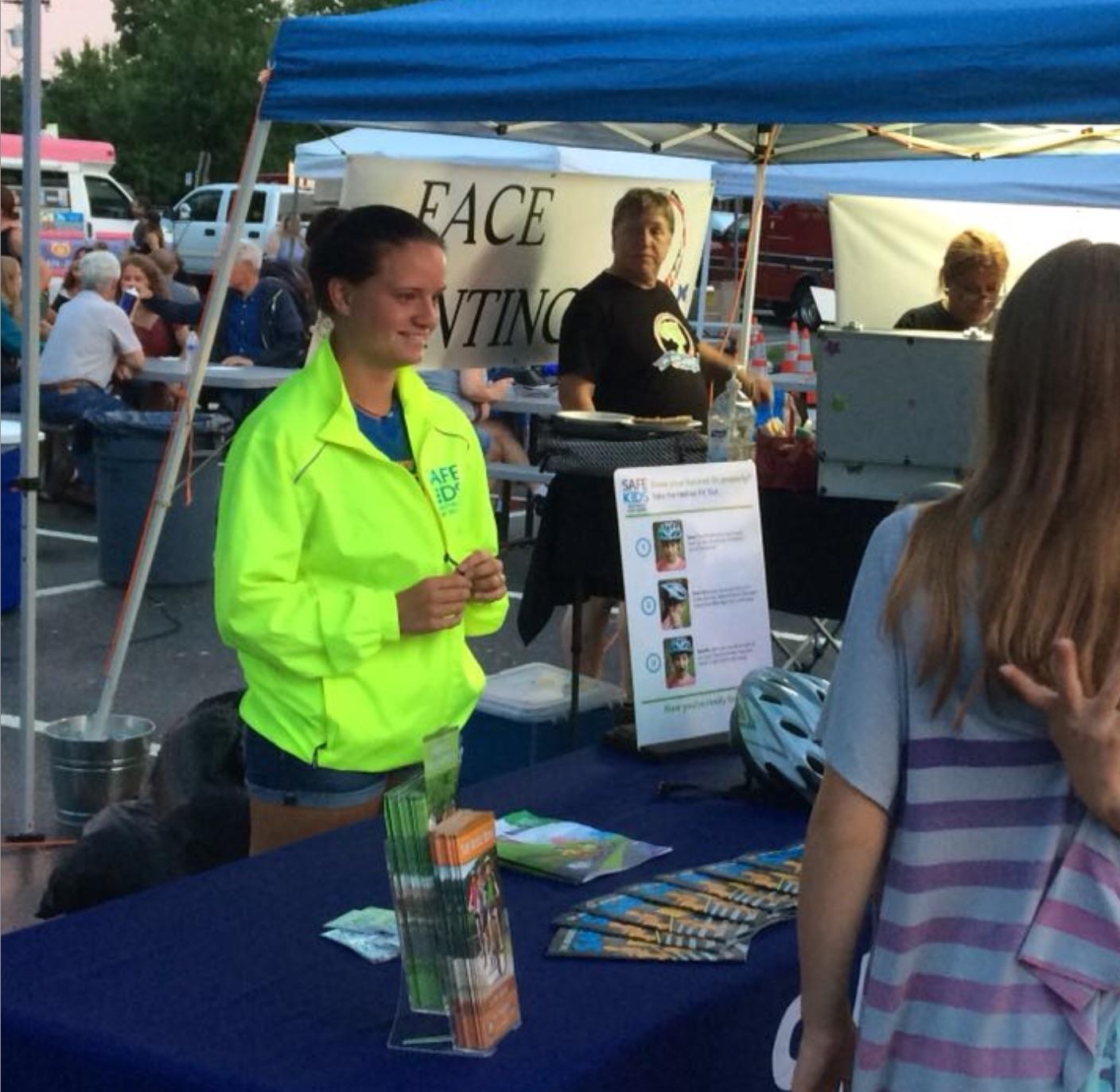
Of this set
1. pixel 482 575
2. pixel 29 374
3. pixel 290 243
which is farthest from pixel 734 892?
pixel 290 243

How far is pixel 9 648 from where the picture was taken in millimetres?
7727

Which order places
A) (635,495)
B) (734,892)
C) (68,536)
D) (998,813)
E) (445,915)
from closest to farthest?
(998,813) < (445,915) < (734,892) < (635,495) < (68,536)

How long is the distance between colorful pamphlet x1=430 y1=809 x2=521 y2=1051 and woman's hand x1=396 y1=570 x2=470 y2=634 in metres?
0.89

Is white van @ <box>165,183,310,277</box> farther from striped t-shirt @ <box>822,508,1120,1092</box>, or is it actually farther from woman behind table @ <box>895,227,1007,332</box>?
striped t-shirt @ <box>822,508,1120,1092</box>

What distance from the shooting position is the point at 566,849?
3.08 m

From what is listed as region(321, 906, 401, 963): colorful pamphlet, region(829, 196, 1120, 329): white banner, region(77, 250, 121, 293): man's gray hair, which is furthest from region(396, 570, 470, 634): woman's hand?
region(77, 250, 121, 293): man's gray hair

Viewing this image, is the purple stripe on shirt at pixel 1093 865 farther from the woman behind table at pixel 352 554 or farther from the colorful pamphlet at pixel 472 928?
the woman behind table at pixel 352 554

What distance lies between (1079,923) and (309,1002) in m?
1.09

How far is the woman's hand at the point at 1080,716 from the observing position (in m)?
1.67

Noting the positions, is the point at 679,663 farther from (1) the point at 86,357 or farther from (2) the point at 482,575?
(1) the point at 86,357

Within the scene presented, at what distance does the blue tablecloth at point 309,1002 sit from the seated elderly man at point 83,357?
8.53m

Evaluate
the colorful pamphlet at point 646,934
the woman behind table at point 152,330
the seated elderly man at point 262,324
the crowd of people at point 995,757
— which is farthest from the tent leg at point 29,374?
the woman behind table at point 152,330

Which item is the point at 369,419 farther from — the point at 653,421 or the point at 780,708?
the point at 653,421

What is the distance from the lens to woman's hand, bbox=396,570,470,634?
10.2 feet
